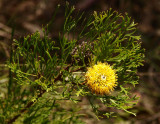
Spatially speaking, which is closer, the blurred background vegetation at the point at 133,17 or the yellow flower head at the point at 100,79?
the yellow flower head at the point at 100,79

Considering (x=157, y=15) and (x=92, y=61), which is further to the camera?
(x=157, y=15)

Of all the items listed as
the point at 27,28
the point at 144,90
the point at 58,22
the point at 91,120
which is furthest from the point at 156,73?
the point at 27,28

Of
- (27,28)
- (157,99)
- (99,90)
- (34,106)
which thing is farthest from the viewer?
(157,99)

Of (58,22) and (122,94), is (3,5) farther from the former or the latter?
(122,94)

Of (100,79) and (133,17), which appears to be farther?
(133,17)

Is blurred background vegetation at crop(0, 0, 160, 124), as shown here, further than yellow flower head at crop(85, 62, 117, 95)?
Yes

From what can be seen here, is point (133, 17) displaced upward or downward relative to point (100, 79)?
upward

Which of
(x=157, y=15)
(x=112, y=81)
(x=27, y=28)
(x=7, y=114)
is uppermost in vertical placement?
(x=157, y=15)

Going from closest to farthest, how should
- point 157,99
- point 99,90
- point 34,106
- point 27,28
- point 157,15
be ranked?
point 99,90 → point 34,106 → point 27,28 → point 157,99 → point 157,15
